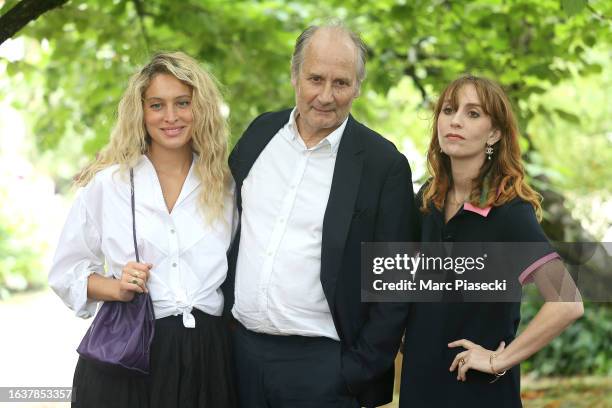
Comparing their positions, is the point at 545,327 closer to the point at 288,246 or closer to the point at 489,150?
the point at 489,150

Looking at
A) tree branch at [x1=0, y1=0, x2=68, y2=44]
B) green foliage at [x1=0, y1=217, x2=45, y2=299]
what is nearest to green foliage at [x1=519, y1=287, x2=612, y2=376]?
tree branch at [x1=0, y1=0, x2=68, y2=44]

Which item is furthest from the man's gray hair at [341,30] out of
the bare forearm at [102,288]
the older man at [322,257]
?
the bare forearm at [102,288]

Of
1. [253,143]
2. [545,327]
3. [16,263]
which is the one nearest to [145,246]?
[253,143]

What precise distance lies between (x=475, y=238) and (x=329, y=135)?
709mm

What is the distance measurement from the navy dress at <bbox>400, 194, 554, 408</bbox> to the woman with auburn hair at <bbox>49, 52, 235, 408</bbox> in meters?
0.72

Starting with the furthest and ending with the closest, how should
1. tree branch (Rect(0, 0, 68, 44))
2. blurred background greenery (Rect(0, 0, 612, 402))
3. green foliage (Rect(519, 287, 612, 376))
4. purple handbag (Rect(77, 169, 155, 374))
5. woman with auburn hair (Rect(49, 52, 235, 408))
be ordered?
green foliage (Rect(519, 287, 612, 376))
blurred background greenery (Rect(0, 0, 612, 402))
tree branch (Rect(0, 0, 68, 44))
woman with auburn hair (Rect(49, 52, 235, 408))
purple handbag (Rect(77, 169, 155, 374))

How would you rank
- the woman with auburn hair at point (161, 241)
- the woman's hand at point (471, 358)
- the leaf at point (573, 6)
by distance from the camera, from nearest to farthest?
the woman's hand at point (471, 358)
the woman with auburn hair at point (161, 241)
the leaf at point (573, 6)

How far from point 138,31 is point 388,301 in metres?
3.74

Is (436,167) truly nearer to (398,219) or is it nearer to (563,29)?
(398,219)

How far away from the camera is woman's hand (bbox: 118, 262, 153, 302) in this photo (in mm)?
2893

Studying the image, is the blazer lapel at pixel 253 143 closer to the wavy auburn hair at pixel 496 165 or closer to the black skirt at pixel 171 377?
the black skirt at pixel 171 377

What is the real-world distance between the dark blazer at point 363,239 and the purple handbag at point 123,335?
0.65 meters

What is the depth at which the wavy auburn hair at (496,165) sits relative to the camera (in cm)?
278

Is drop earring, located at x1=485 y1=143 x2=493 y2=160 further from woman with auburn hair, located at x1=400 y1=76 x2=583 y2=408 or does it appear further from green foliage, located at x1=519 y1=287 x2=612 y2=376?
green foliage, located at x1=519 y1=287 x2=612 y2=376
